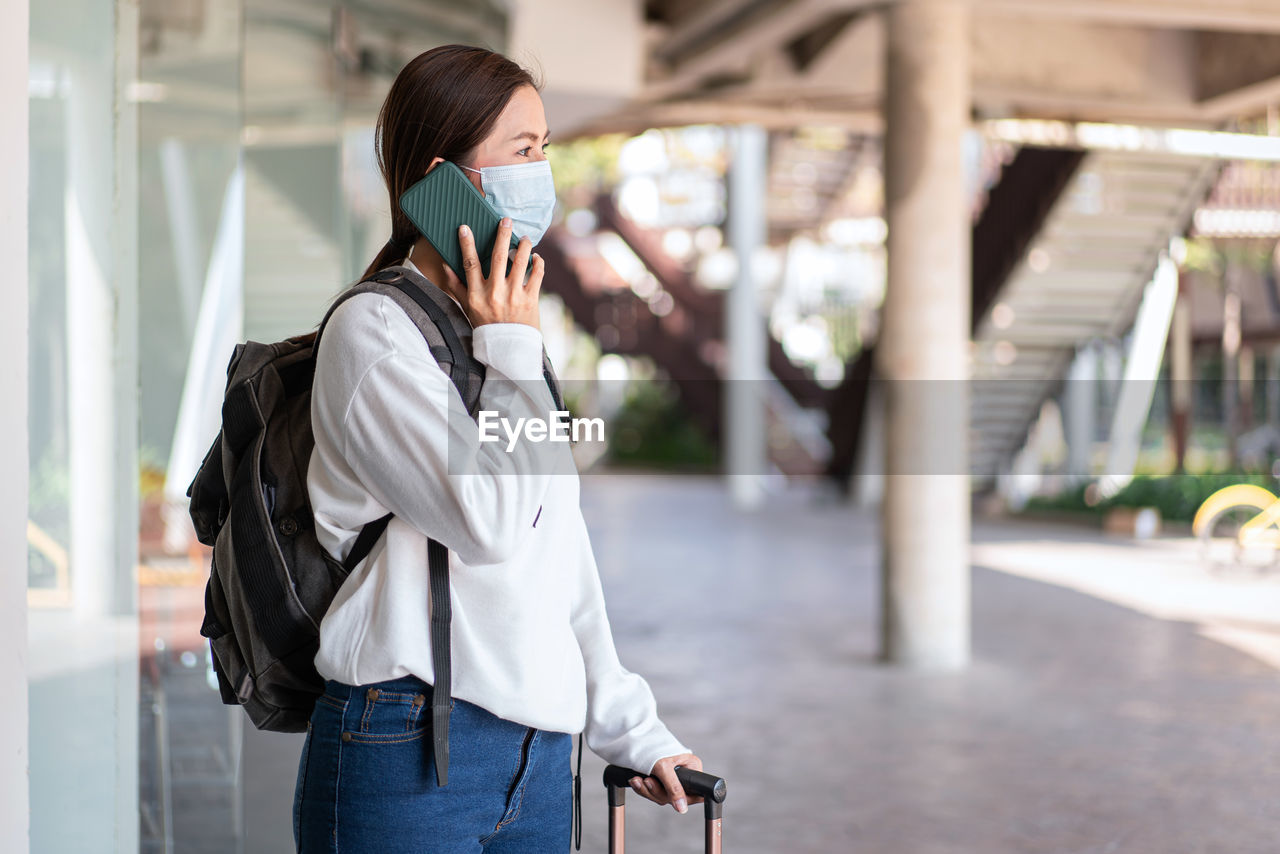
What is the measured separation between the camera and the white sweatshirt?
4.71ft

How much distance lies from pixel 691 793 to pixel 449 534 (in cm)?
54

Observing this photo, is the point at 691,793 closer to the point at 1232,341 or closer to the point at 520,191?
the point at 520,191

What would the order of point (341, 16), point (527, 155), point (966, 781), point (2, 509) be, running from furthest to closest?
point (341, 16) → point (966, 781) → point (2, 509) → point (527, 155)

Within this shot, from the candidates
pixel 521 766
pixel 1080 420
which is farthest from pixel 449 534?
pixel 1080 420

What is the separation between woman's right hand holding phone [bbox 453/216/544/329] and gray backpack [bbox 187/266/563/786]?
0.18 ft

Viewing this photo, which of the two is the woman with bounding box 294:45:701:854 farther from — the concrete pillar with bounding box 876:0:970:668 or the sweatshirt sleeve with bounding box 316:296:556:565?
the concrete pillar with bounding box 876:0:970:668

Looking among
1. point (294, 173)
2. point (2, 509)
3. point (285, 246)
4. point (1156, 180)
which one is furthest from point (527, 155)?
point (1156, 180)

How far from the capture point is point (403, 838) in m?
1.52

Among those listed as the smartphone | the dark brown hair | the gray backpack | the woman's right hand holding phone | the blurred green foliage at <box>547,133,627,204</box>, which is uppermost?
the blurred green foliage at <box>547,133,627,204</box>

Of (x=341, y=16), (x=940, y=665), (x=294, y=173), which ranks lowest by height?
Result: (x=940, y=665)

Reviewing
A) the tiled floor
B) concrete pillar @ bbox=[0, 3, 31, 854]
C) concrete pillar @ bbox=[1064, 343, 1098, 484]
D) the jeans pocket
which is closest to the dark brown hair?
the jeans pocket

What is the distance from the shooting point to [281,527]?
5.12ft

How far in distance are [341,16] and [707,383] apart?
1600 centimetres

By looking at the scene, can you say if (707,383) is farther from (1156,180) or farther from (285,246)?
(285,246)
